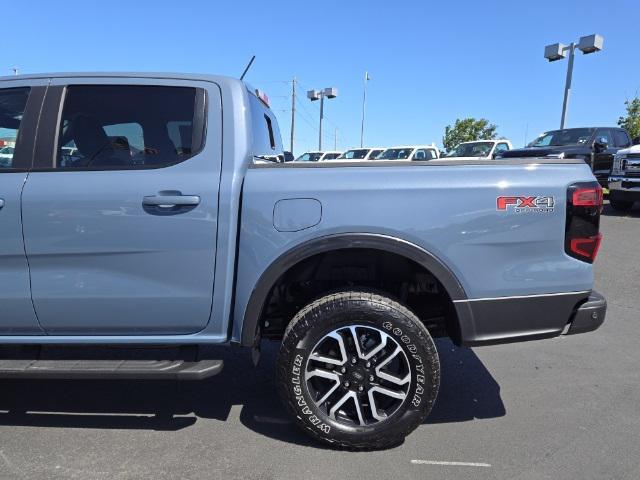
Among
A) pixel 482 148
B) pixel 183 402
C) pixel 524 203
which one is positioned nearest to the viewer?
pixel 524 203

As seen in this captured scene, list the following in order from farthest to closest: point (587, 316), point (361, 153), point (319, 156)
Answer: point (319, 156) < point (361, 153) < point (587, 316)

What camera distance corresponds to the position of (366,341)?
9.09 feet

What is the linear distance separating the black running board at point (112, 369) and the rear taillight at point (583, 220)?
2.01 metres

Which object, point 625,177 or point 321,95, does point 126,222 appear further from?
point 321,95

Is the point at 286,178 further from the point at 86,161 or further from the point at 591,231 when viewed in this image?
the point at 591,231

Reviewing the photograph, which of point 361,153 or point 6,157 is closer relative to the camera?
point 6,157

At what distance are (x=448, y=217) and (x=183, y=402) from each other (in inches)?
84.1

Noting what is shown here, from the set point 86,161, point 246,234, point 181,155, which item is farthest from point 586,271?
point 86,161

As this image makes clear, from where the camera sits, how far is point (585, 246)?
2666 mm

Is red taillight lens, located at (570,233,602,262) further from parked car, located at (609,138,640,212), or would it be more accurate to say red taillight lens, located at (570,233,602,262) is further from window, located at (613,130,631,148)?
window, located at (613,130,631,148)

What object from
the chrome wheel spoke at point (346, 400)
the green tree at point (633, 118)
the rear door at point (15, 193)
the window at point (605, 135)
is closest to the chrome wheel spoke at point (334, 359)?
the chrome wheel spoke at point (346, 400)

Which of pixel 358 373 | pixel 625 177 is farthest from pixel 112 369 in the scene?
pixel 625 177

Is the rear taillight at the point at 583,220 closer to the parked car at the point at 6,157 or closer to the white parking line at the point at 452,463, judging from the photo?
the white parking line at the point at 452,463

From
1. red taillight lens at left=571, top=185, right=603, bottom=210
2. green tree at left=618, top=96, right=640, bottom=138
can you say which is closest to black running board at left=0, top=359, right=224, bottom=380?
red taillight lens at left=571, top=185, right=603, bottom=210
